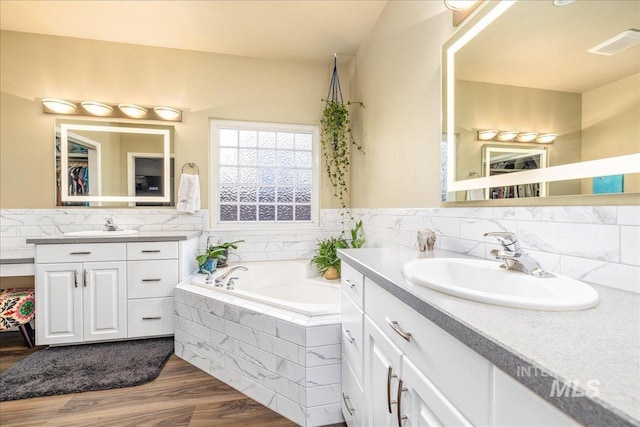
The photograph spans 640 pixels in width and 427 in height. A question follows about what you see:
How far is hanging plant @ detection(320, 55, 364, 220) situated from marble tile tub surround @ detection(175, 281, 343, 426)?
1717mm

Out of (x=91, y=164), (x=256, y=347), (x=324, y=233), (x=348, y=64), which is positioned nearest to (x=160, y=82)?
(x=91, y=164)

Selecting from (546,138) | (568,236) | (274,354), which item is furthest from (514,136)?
(274,354)

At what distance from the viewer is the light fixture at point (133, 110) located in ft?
8.62

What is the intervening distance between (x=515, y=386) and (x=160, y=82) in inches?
135

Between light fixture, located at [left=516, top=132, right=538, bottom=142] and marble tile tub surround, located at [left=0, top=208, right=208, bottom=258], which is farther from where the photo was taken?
marble tile tub surround, located at [left=0, top=208, right=208, bottom=258]

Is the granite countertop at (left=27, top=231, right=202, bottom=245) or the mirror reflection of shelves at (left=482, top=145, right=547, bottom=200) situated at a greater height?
the mirror reflection of shelves at (left=482, top=145, right=547, bottom=200)

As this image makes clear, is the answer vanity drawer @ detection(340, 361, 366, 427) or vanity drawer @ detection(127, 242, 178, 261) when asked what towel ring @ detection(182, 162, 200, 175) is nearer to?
vanity drawer @ detection(127, 242, 178, 261)

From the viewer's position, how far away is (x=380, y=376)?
958mm

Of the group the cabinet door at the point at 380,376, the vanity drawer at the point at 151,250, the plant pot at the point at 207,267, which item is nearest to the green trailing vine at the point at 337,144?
the plant pot at the point at 207,267

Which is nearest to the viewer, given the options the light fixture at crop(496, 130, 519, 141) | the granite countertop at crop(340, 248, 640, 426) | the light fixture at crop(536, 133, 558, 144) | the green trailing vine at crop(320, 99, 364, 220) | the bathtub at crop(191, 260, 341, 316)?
the granite countertop at crop(340, 248, 640, 426)

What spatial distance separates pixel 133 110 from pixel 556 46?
318 centimetres

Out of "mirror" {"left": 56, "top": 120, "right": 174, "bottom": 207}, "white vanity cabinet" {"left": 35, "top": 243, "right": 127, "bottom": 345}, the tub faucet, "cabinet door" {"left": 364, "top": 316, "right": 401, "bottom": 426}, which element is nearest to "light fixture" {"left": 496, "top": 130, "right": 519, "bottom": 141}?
"cabinet door" {"left": 364, "top": 316, "right": 401, "bottom": 426}

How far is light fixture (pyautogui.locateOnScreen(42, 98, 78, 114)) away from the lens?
251 centimetres

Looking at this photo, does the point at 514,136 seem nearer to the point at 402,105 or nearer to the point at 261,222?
the point at 402,105
